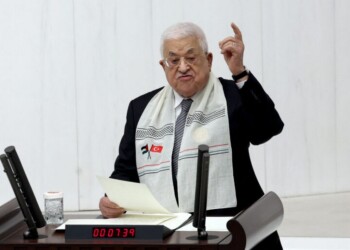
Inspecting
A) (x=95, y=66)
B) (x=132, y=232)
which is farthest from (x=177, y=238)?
Answer: (x=95, y=66)

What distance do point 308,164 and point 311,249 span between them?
60.5 inches

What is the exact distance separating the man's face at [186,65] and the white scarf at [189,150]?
68 millimetres

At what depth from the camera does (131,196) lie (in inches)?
104

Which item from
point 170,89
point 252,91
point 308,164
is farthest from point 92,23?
point 252,91

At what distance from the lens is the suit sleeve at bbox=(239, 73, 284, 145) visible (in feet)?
9.89

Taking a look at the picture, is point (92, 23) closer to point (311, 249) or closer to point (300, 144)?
point (300, 144)

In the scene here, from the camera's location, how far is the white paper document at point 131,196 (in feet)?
8.57

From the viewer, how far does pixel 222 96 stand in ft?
10.8

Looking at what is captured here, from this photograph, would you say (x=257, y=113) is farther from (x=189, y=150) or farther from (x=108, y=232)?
(x=108, y=232)

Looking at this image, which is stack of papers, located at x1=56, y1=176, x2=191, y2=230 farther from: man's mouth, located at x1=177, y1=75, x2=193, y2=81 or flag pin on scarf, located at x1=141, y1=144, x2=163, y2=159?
man's mouth, located at x1=177, y1=75, x2=193, y2=81

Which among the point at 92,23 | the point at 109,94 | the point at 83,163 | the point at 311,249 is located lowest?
the point at 311,249

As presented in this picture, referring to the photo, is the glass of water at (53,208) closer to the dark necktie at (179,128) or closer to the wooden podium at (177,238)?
the wooden podium at (177,238)

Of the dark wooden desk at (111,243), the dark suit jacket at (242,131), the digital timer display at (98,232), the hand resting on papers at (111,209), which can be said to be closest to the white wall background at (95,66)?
the dark suit jacket at (242,131)

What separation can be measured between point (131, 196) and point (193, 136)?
62 cm
